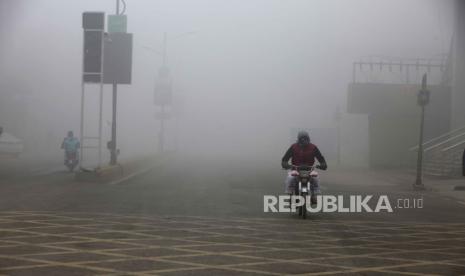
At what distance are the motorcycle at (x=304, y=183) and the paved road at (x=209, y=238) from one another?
276mm

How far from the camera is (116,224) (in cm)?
1092

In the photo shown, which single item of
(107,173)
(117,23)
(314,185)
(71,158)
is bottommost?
(107,173)

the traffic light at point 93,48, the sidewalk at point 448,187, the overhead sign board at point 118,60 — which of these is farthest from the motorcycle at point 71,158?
the sidewalk at point 448,187

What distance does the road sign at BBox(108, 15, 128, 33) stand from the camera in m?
25.1

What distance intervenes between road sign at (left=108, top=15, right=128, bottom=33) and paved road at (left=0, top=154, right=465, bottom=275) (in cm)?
1048

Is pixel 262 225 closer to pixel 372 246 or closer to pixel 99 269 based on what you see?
pixel 372 246

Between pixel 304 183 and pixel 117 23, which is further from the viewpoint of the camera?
pixel 117 23

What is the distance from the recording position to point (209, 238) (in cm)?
962

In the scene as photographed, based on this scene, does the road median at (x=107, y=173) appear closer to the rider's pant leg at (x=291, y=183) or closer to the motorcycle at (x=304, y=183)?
the rider's pant leg at (x=291, y=183)

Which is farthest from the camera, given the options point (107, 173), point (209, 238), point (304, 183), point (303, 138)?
point (107, 173)

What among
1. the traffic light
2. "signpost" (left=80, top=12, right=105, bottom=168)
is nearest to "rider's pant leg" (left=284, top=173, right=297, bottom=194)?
"signpost" (left=80, top=12, right=105, bottom=168)

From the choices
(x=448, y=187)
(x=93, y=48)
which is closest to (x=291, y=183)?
(x=93, y=48)

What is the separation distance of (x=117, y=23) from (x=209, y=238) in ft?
56.4

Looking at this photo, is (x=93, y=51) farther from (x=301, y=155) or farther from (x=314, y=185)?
(x=314, y=185)
